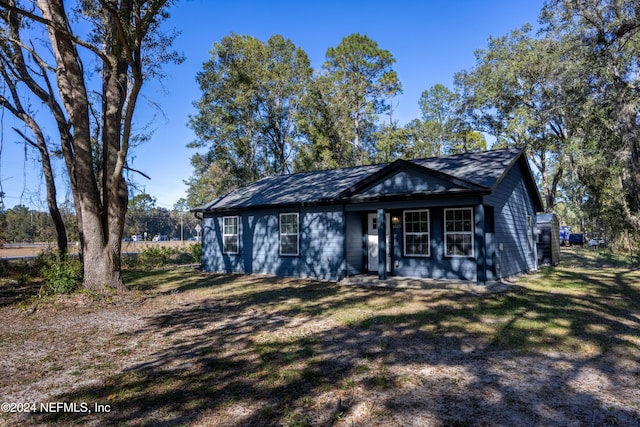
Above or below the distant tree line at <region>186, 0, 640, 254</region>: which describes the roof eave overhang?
below

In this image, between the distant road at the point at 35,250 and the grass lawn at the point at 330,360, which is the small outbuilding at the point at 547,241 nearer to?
the grass lawn at the point at 330,360

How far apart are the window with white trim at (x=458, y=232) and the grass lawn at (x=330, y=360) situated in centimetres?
202

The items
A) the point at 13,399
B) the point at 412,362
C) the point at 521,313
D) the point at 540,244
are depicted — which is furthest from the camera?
the point at 540,244

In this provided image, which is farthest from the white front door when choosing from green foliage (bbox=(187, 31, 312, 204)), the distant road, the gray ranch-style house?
green foliage (bbox=(187, 31, 312, 204))

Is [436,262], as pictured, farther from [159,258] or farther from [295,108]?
[295,108]

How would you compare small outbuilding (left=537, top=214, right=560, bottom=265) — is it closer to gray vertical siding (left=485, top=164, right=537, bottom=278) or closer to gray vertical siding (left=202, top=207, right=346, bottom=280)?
gray vertical siding (left=485, top=164, right=537, bottom=278)

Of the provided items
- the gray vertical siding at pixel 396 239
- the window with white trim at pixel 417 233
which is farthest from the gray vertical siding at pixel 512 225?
the window with white trim at pixel 417 233

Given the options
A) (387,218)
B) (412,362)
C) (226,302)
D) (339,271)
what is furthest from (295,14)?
(412,362)

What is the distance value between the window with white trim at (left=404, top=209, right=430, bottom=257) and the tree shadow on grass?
12.4ft

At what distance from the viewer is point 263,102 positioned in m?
29.8

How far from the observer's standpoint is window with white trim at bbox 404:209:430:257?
38.8ft

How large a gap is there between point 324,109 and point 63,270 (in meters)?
23.1

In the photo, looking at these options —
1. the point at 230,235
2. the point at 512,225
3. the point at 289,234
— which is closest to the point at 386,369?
the point at 289,234

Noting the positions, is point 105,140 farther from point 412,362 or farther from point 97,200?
point 412,362
